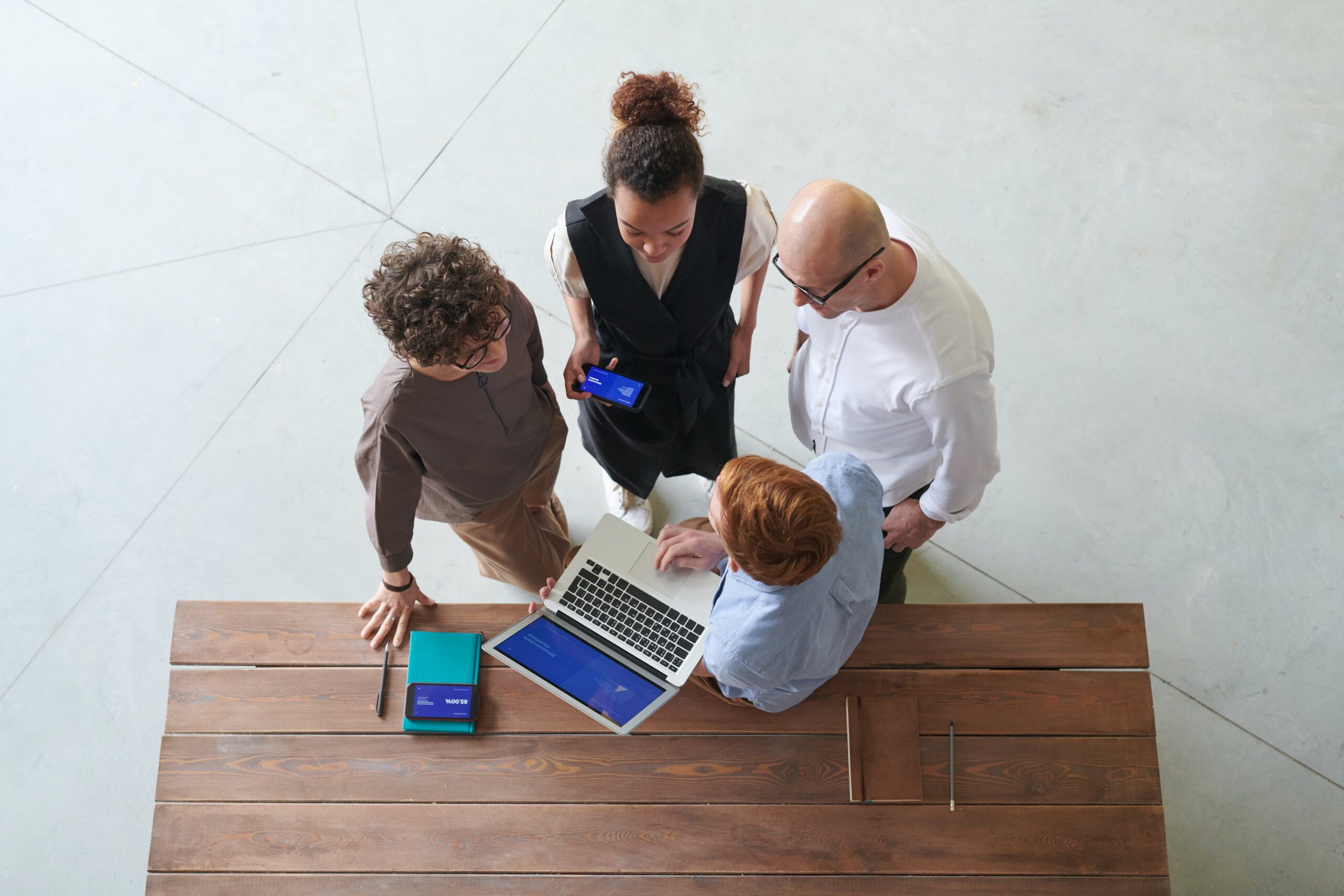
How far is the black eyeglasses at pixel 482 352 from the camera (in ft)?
5.33

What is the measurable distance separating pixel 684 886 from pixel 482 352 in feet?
3.76

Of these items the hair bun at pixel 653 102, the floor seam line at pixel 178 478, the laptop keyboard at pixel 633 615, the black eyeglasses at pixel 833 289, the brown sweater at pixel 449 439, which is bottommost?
the floor seam line at pixel 178 478

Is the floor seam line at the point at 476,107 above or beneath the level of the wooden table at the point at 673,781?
above

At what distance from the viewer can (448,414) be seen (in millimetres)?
1775

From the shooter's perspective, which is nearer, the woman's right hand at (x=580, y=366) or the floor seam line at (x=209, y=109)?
the woman's right hand at (x=580, y=366)

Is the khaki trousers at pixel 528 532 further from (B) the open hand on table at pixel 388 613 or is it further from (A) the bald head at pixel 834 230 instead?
(A) the bald head at pixel 834 230

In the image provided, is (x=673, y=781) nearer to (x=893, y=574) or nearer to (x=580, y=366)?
(x=893, y=574)

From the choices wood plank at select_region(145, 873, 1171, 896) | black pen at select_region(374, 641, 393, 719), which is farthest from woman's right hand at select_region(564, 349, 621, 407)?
wood plank at select_region(145, 873, 1171, 896)

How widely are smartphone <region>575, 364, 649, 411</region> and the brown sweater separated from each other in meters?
0.13

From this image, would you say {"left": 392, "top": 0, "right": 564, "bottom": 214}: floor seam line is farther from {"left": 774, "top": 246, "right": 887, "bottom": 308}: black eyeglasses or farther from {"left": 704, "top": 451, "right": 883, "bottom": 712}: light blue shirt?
{"left": 704, "top": 451, "right": 883, "bottom": 712}: light blue shirt

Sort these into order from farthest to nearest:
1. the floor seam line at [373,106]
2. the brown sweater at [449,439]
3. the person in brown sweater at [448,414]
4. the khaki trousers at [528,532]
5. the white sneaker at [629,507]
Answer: the floor seam line at [373,106] → the white sneaker at [629,507] → the khaki trousers at [528,532] → the brown sweater at [449,439] → the person in brown sweater at [448,414]

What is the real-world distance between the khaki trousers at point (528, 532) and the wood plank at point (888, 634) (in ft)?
1.07

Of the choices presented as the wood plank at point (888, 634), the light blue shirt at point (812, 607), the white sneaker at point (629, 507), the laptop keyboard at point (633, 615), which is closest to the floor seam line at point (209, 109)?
A: the white sneaker at point (629, 507)

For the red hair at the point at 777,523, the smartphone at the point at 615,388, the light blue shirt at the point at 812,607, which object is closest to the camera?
the red hair at the point at 777,523
